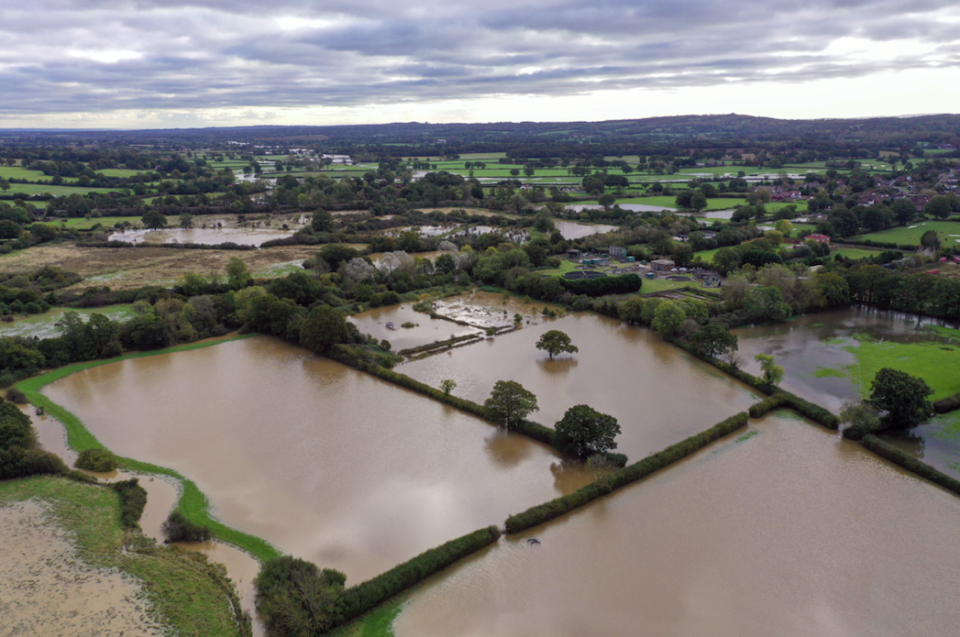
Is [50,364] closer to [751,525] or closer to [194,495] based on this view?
[194,495]

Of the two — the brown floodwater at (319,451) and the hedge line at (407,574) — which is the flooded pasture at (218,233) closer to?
the brown floodwater at (319,451)

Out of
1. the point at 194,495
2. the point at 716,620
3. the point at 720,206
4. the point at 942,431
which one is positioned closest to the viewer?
the point at 716,620

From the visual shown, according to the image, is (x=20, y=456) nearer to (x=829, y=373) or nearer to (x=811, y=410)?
(x=811, y=410)

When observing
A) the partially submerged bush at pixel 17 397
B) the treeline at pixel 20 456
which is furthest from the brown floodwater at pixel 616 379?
the partially submerged bush at pixel 17 397

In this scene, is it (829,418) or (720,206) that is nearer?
(829,418)

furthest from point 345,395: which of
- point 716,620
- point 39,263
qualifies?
point 39,263

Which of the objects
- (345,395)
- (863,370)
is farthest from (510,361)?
(863,370)

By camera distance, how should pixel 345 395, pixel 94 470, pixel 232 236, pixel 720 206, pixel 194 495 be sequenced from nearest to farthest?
pixel 194 495, pixel 94 470, pixel 345 395, pixel 232 236, pixel 720 206

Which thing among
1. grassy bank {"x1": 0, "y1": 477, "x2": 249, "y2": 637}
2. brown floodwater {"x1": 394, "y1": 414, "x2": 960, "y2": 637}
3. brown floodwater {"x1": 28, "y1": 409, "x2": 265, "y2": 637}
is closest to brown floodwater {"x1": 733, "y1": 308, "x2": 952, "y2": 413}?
brown floodwater {"x1": 394, "y1": 414, "x2": 960, "y2": 637}

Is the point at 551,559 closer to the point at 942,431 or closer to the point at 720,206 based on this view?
the point at 942,431

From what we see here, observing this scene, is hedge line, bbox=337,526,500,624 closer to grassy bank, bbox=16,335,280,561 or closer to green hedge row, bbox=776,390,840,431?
grassy bank, bbox=16,335,280,561
